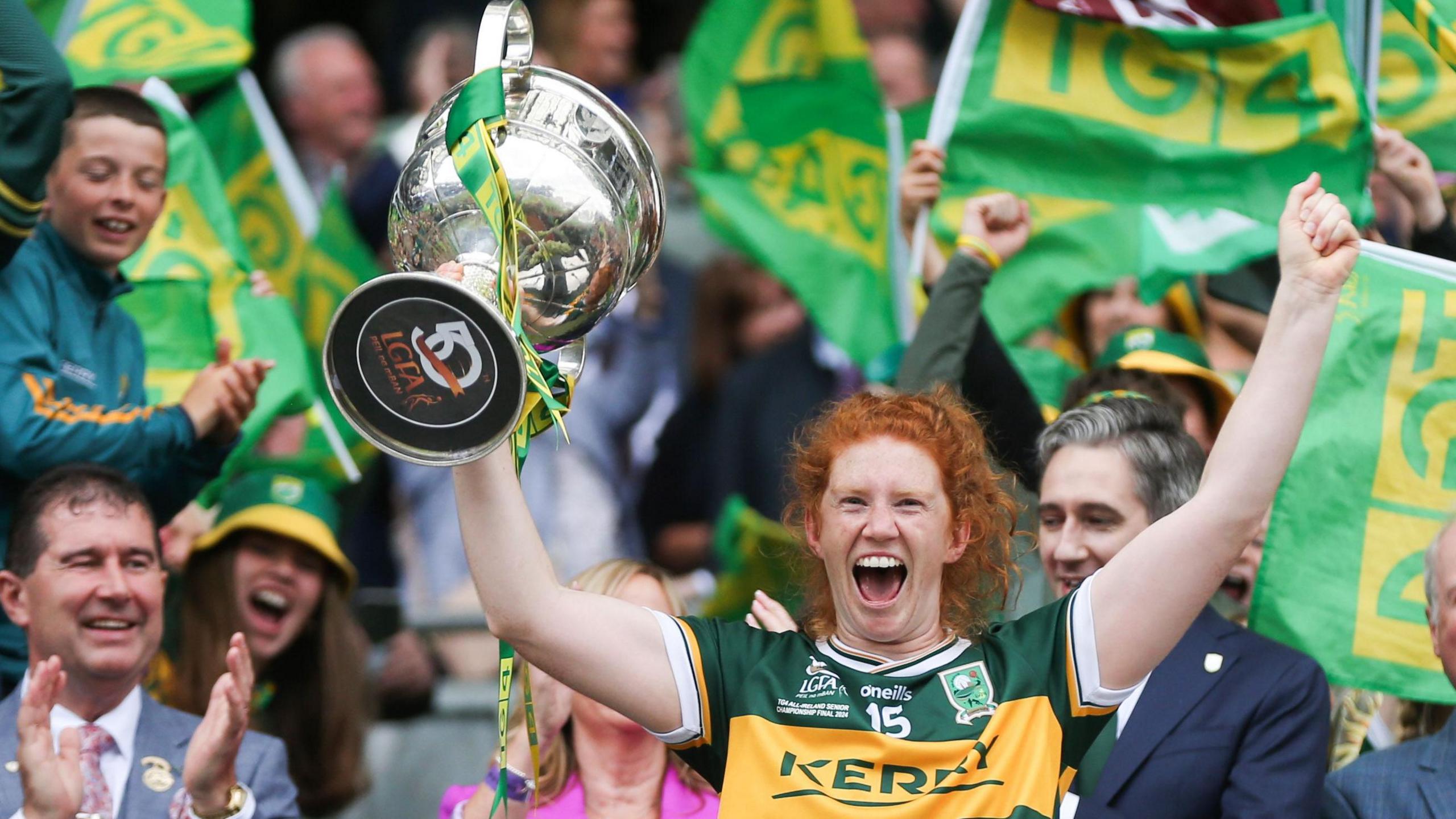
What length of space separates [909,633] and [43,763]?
1.78 m

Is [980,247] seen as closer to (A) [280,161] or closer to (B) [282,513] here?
(B) [282,513]

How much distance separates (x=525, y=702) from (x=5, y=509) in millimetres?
1969

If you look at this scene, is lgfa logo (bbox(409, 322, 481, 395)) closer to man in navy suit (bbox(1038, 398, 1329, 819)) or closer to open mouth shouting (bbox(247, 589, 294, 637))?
man in navy suit (bbox(1038, 398, 1329, 819))

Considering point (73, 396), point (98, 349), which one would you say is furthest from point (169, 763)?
point (98, 349)

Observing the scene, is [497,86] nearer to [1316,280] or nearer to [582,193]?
[582,193]

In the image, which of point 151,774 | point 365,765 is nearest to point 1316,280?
point 151,774

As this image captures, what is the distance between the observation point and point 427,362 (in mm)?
2789

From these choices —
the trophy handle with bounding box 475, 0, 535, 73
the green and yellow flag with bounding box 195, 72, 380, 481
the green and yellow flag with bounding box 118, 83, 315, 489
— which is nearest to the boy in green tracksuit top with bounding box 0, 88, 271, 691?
the green and yellow flag with bounding box 118, 83, 315, 489

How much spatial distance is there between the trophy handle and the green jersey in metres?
0.97

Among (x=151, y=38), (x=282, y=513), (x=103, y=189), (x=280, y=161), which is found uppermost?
(x=151, y=38)

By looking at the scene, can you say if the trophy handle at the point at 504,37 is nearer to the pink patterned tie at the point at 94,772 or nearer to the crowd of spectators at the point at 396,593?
A: the crowd of spectators at the point at 396,593

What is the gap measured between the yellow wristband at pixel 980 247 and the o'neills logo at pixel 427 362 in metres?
2.42

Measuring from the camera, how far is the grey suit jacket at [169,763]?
13.6 feet

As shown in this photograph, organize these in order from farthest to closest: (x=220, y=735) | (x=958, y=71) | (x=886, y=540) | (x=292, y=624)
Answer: (x=292, y=624) → (x=958, y=71) → (x=220, y=735) → (x=886, y=540)
